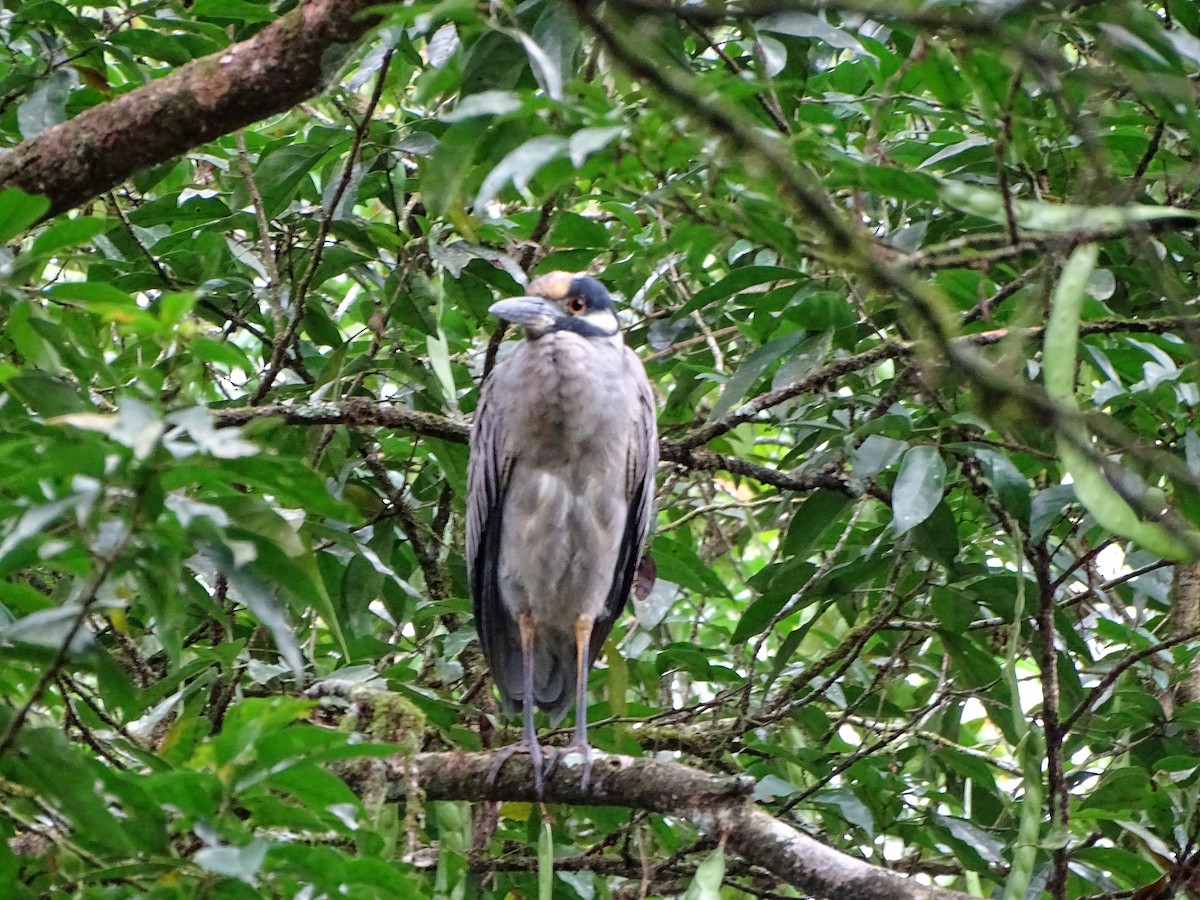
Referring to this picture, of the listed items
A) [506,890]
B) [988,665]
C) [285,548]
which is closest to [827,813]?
[988,665]

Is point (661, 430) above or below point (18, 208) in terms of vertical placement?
above

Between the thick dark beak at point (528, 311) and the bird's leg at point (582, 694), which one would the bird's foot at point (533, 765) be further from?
the thick dark beak at point (528, 311)

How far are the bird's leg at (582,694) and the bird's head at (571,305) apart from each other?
0.79 meters

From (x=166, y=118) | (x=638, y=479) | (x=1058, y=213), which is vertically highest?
(x=638, y=479)

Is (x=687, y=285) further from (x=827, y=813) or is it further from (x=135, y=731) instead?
(x=135, y=731)

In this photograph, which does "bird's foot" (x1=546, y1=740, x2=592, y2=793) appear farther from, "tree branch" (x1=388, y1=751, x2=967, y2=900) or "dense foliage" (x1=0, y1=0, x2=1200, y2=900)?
"dense foliage" (x1=0, y1=0, x2=1200, y2=900)

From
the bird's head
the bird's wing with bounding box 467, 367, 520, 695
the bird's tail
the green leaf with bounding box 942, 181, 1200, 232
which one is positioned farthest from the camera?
the bird's tail

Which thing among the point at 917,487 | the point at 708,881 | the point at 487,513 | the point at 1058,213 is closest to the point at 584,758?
the point at 708,881

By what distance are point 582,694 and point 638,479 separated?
1.93 feet

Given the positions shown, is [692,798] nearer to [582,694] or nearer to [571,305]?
[582,694]

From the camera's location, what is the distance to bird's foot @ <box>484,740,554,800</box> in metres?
2.59

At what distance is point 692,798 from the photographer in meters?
2.36

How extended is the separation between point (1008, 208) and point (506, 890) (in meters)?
1.82

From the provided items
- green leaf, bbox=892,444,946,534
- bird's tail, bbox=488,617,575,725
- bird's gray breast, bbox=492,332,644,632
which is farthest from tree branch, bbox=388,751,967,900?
bird's tail, bbox=488,617,575,725
